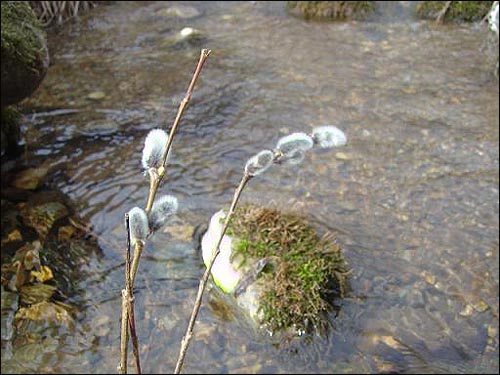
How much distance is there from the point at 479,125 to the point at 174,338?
3737mm

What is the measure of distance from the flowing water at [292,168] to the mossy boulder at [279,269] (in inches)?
5.0

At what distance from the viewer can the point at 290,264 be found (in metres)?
3.66

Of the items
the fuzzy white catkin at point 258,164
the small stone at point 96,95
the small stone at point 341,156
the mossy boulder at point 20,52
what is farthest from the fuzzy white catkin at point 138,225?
the small stone at point 96,95

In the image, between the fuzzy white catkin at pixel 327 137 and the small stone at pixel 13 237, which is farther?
the small stone at pixel 13 237

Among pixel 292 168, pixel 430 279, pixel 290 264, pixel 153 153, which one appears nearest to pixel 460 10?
pixel 292 168

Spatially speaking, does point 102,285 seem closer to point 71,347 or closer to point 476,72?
point 71,347

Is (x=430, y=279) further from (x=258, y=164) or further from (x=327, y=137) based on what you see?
(x=258, y=164)

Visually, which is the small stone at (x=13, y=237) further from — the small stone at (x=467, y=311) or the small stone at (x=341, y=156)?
the small stone at (x=467, y=311)

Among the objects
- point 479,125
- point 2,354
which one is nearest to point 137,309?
point 2,354

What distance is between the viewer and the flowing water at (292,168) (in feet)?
11.5

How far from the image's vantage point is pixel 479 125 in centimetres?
564

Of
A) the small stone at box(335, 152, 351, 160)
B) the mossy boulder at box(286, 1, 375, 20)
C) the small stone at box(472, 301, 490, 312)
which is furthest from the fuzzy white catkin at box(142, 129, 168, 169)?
the mossy boulder at box(286, 1, 375, 20)

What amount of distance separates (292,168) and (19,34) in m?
2.45

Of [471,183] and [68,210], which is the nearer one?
[68,210]
